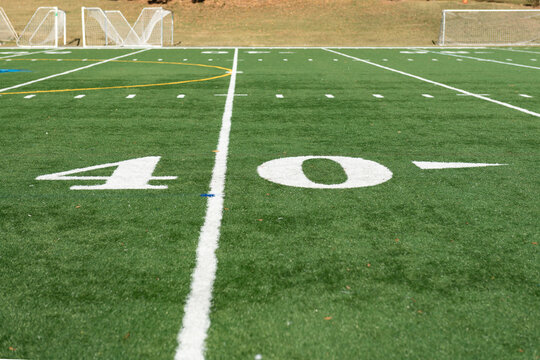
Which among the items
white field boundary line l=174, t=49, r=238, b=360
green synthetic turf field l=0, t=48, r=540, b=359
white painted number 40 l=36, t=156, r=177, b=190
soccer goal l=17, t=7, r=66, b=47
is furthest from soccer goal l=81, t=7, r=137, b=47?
white field boundary line l=174, t=49, r=238, b=360

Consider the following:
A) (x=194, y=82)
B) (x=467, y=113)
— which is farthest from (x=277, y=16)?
(x=467, y=113)

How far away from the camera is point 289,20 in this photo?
51656 millimetres

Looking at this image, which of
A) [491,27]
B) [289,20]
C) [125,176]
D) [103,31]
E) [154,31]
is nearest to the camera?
[125,176]

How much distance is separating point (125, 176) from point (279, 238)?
2202mm

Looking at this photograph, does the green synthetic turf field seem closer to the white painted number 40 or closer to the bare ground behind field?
the white painted number 40

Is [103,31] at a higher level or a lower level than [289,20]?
lower

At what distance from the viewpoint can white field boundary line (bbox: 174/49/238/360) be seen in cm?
270

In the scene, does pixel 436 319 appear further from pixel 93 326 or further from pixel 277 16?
pixel 277 16

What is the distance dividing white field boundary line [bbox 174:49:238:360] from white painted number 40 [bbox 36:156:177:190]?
0.62 metres

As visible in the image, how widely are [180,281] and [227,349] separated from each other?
0.80 meters

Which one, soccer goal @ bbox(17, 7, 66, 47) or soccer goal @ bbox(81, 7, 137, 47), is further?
soccer goal @ bbox(81, 7, 137, 47)

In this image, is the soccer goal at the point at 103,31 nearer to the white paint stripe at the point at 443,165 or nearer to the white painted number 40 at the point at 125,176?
the white painted number 40 at the point at 125,176

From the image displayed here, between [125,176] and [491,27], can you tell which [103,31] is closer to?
[491,27]

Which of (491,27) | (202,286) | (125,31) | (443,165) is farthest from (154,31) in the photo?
(202,286)
